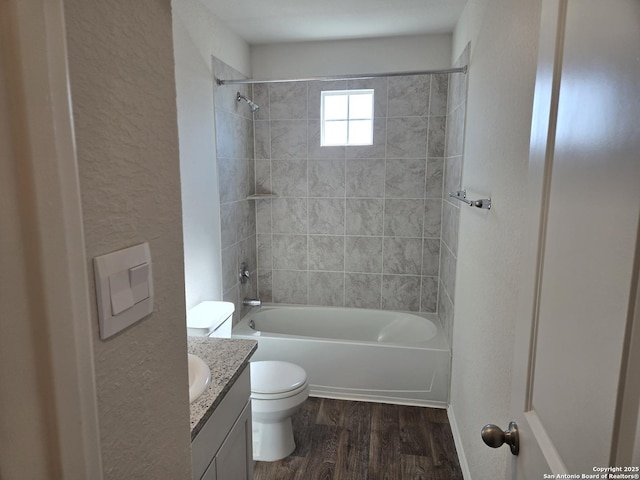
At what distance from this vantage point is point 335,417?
104 inches

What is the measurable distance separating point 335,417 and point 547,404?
210 cm

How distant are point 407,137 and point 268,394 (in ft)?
7.12

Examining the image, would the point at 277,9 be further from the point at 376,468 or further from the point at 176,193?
the point at 376,468

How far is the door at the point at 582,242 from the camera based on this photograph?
52cm

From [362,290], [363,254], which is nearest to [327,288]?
[362,290]

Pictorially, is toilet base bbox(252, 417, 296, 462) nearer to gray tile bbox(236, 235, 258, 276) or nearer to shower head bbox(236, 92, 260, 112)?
gray tile bbox(236, 235, 258, 276)

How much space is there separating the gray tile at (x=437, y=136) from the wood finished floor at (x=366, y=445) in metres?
1.88

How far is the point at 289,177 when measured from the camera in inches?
136

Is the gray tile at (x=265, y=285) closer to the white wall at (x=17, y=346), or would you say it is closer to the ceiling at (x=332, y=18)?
the ceiling at (x=332, y=18)

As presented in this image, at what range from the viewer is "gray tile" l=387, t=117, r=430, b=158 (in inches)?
126

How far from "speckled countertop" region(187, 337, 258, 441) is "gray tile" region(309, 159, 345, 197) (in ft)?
6.77

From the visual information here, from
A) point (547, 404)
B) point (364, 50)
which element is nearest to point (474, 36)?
point (364, 50)

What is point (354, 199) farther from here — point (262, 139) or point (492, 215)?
point (492, 215)

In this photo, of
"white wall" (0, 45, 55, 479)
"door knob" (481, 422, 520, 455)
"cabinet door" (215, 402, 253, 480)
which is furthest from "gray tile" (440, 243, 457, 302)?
"white wall" (0, 45, 55, 479)
